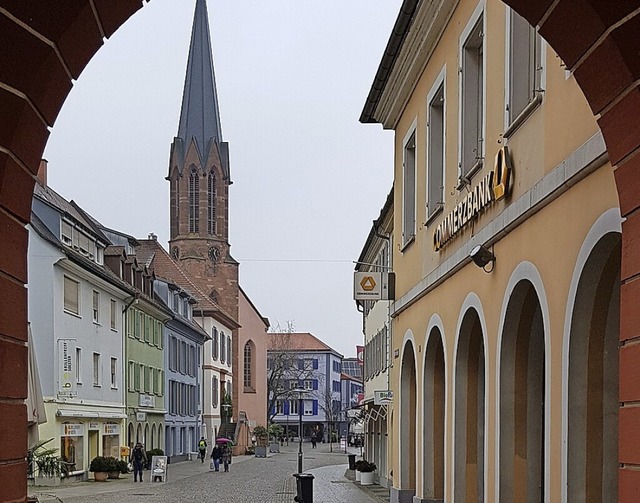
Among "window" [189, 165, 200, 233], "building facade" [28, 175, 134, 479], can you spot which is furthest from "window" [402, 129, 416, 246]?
"window" [189, 165, 200, 233]

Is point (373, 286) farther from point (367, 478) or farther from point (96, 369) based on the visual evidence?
point (96, 369)

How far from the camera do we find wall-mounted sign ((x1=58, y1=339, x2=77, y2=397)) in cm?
3894

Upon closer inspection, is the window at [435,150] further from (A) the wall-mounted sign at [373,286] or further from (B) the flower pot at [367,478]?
(B) the flower pot at [367,478]

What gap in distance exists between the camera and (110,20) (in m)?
4.12

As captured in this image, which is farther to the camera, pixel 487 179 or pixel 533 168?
pixel 487 179

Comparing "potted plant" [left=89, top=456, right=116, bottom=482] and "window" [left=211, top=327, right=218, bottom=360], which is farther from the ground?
"window" [left=211, top=327, right=218, bottom=360]

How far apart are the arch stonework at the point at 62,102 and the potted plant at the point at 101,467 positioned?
40003mm

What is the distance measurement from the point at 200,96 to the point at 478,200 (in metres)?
87.9

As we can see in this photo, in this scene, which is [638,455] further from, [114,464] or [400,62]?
[114,464]

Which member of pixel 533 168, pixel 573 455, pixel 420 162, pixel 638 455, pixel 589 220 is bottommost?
pixel 573 455

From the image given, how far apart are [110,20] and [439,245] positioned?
41.6 feet

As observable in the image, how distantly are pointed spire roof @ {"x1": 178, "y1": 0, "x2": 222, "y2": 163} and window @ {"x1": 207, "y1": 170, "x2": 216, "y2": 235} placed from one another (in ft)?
6.01

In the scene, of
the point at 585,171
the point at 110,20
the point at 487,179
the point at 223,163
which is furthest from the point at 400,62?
the point at 223,163

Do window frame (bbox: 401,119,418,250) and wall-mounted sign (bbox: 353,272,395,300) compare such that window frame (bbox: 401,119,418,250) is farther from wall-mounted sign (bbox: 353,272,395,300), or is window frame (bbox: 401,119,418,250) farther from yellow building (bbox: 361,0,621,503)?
wall-mounted sign (bbox: 353,272,395,300)
